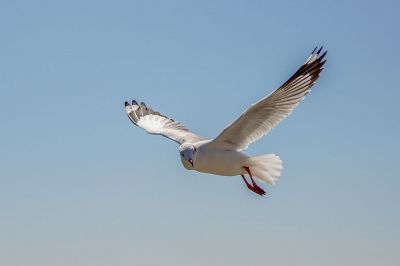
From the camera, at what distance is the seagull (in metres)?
10.8

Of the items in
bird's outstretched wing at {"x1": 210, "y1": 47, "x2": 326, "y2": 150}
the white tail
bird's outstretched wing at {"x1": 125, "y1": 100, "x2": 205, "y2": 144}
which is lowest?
the white tail

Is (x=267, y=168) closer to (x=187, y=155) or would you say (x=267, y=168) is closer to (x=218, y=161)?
(x=218, y=161)

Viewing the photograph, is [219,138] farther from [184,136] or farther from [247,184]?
[184,136]

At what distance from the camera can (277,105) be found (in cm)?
1088

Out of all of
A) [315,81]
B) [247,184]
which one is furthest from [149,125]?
[315,81]

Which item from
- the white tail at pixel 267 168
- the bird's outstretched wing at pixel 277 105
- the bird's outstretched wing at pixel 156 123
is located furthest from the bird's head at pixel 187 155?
the bird's outstretched wing at pixel 156 123

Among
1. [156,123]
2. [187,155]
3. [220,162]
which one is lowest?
[220,162]

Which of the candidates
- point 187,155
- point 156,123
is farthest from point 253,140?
point 156,123

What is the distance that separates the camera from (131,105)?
57.6 ft

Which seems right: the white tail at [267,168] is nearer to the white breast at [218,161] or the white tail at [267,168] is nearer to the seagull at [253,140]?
the seagull at [253,140]

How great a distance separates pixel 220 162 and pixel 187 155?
516 millimetres

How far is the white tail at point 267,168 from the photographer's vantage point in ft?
38.1

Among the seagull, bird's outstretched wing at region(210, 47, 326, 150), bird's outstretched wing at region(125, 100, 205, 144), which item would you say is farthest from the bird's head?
bird's outstretched wing at region(125, 100, 205, 144)

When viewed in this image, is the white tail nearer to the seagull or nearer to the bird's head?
the seagull
